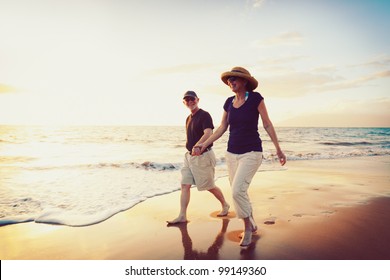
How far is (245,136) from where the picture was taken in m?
3.77

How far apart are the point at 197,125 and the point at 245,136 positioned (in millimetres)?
1321

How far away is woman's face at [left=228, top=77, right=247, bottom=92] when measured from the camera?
3.77m

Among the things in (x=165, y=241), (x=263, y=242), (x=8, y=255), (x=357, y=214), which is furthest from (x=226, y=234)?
(x=8, y=255)

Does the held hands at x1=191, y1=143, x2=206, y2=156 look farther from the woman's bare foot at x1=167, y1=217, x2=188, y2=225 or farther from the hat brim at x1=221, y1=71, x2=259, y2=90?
the woman's bare foot at x1=167, y1=217, x2=188, y2=225

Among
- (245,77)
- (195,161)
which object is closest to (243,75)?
(245,77)

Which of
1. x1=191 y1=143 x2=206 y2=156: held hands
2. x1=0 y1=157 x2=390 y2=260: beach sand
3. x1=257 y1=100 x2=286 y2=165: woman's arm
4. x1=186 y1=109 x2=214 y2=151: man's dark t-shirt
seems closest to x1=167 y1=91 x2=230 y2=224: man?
x1=186 y1=109 x2=214 y2=151: man's dark t-shirt

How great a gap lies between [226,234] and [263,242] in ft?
1.91

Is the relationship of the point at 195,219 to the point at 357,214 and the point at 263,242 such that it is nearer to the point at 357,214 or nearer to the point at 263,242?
the point at 263,242

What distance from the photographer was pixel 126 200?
6633 millimetres

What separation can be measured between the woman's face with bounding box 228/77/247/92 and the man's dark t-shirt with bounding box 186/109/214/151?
1.07 metres

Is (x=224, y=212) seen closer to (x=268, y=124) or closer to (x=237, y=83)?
(x=268, y=124)

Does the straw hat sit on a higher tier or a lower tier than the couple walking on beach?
higher

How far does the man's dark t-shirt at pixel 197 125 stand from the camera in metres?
4.80

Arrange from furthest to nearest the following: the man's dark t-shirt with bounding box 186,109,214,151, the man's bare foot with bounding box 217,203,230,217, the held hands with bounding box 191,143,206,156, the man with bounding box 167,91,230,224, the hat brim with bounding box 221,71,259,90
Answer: the man's bare foot with bounding box 217,203,230,217
the man with bounding box 167,91,230,224
the man's dark t-shirt with bounding box 186,109,214,151
the held hands with bounding box 191,143,206,156
the hat brim with bounding box 221,71,259,90
